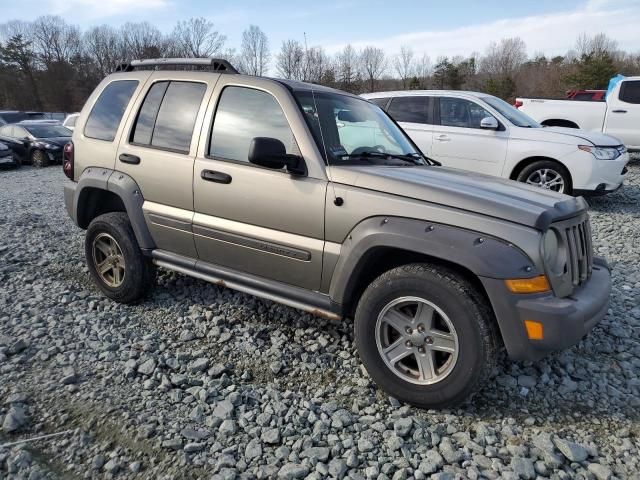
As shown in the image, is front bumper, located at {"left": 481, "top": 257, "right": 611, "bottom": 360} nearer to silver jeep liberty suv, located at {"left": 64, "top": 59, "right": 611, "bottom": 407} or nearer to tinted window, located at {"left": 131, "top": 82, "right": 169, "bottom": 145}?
silver jeep liberty suv, located at {"left": 64, "top": 59, "right": 611, "bottom": 407}

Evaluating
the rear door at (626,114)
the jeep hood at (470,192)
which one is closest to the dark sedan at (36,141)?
the jeep hood at (470,192)

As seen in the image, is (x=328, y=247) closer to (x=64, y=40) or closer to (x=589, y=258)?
(x=589, y=258)

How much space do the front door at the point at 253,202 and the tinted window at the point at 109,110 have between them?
1.08 metres

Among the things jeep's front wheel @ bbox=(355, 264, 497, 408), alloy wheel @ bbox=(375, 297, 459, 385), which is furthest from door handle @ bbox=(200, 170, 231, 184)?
alloy wheel @ bbox=(375, 297, 459, 385)

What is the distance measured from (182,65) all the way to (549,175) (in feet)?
19.4

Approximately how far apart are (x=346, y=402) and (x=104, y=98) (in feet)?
11.2

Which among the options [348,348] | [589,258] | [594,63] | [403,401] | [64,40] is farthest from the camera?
[64,40]

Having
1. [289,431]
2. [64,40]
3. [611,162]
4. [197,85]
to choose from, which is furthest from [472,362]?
[64,40]

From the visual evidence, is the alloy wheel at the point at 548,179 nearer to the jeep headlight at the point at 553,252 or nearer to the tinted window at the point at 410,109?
the tinted window at the point at 410,109

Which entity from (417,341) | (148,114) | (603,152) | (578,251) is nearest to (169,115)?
(148,114)

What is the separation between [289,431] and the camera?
2.56 m

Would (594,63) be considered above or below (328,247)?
above

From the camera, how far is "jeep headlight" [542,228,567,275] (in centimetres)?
247

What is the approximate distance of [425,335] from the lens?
271cm
